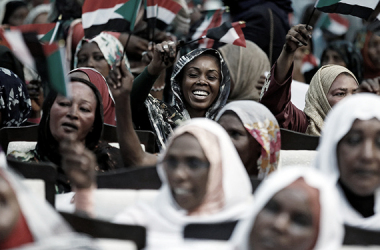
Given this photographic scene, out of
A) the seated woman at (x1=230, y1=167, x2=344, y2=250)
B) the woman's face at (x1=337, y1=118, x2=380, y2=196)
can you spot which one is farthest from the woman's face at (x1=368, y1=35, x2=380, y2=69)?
the seated woman at (x1=230, y1=167, x2=344, y2=250)

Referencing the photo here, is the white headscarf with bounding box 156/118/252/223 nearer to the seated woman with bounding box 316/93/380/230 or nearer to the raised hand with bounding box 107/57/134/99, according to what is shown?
the seated woman with bounding box 316/93/380/230

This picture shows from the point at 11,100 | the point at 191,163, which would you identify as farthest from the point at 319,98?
the point at 191,163

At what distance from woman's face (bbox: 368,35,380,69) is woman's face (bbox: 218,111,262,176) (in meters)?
3.56

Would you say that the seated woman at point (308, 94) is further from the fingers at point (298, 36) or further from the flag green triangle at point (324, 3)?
the flag green triangle at point (324, 3)

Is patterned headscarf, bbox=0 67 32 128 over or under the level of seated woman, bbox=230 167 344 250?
under

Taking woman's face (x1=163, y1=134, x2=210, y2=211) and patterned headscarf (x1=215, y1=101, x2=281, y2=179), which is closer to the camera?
woman's face (x1=163, y1=134, x2=210, y2=211)

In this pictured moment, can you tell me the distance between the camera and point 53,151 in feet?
13.4

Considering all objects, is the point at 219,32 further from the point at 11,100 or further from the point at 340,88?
the point at 11,100

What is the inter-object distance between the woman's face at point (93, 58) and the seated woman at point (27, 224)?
3.24 m

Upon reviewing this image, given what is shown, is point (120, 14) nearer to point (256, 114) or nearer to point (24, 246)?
point (256, 114)

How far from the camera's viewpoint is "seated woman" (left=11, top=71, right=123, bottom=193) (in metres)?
4.09

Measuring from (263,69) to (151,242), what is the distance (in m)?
3.03

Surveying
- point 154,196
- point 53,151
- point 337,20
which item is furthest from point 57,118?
point 337,20

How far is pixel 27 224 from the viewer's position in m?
2.50
